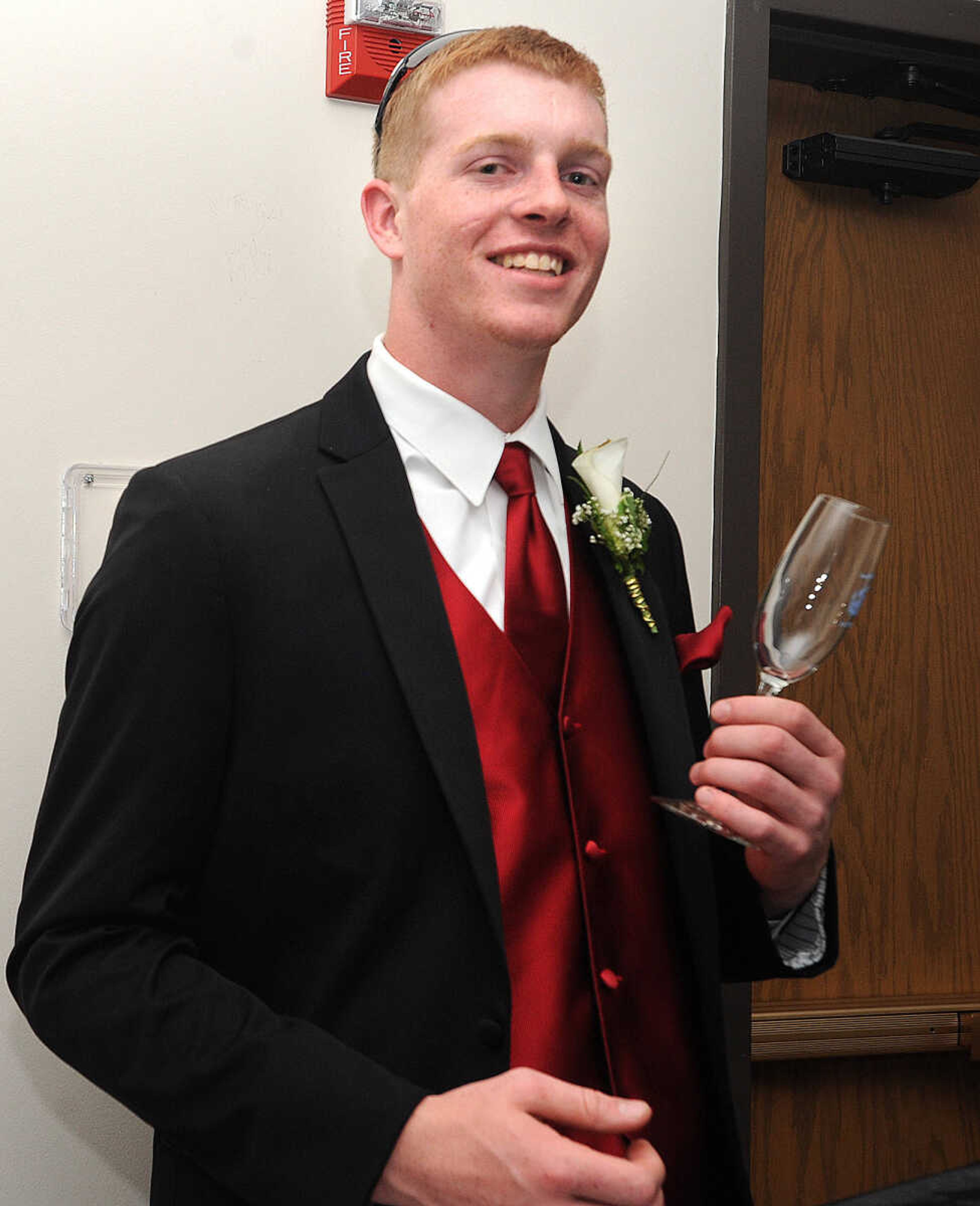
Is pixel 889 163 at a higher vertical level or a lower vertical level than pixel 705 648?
higher

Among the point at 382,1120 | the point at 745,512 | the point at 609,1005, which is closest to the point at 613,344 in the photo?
the point at 745,512

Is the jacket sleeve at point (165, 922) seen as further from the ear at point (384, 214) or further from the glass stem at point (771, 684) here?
the glass stem at point (771, 684)

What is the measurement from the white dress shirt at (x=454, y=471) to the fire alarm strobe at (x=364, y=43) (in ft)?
2.14

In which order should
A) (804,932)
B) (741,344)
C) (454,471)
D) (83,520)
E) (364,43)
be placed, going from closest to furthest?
1. (454,471)
2. (804,932)
3. (83,520)
4. (364,43)
5. (741,344)

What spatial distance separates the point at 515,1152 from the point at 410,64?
105cm

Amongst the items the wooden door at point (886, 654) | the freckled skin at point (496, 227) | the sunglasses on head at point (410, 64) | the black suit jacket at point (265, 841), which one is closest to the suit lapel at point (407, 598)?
the black suit jacket at point (265, 841)

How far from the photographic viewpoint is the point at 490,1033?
1.09m

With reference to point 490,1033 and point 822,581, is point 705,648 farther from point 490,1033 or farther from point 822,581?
point 490,1033

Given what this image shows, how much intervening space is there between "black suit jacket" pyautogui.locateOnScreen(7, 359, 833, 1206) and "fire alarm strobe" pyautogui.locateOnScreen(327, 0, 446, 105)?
0.80m

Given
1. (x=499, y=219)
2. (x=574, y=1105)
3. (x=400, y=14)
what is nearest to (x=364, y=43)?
(x=400, y=14)

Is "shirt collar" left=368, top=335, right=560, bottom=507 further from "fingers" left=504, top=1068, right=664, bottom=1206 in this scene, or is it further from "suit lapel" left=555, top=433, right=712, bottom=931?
"fingers" left=504, top=1068, right=664, bottom=1206

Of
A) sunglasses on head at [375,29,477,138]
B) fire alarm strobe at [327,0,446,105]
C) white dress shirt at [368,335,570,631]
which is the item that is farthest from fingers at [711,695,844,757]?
fire alarm strobe at [327,0,446,105]

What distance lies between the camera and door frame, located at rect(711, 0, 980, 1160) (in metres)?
2.06

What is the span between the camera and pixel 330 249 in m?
1.83
